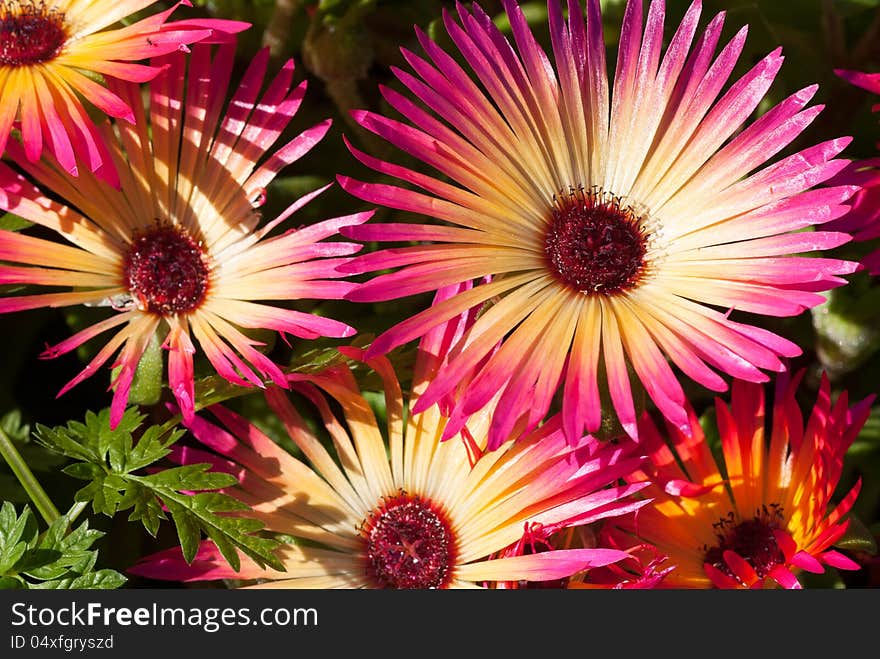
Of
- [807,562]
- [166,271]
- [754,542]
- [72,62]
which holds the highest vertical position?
[72,62]

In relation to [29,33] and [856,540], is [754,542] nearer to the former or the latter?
[856,540]

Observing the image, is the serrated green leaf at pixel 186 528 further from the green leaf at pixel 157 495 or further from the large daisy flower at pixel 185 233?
the large daisy flower at pixel 185 233

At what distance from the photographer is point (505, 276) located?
47.0 inches

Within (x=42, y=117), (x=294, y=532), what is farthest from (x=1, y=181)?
(x=294, y=532)

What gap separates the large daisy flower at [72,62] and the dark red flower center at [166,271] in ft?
0.50

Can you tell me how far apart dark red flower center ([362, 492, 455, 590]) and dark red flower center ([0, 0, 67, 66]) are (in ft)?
2.05

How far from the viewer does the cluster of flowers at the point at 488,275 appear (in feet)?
3.56

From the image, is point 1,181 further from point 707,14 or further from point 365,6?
point 707,14

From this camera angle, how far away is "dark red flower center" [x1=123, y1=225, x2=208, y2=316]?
1.25 meters

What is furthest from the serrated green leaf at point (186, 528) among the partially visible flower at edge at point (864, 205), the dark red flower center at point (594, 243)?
the partially visible flower at edge at point (864, 205)

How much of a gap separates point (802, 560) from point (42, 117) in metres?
0.86

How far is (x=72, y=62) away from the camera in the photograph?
116cm

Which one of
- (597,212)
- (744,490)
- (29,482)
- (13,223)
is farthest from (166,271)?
(744,490)

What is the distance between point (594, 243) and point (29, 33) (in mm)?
658
